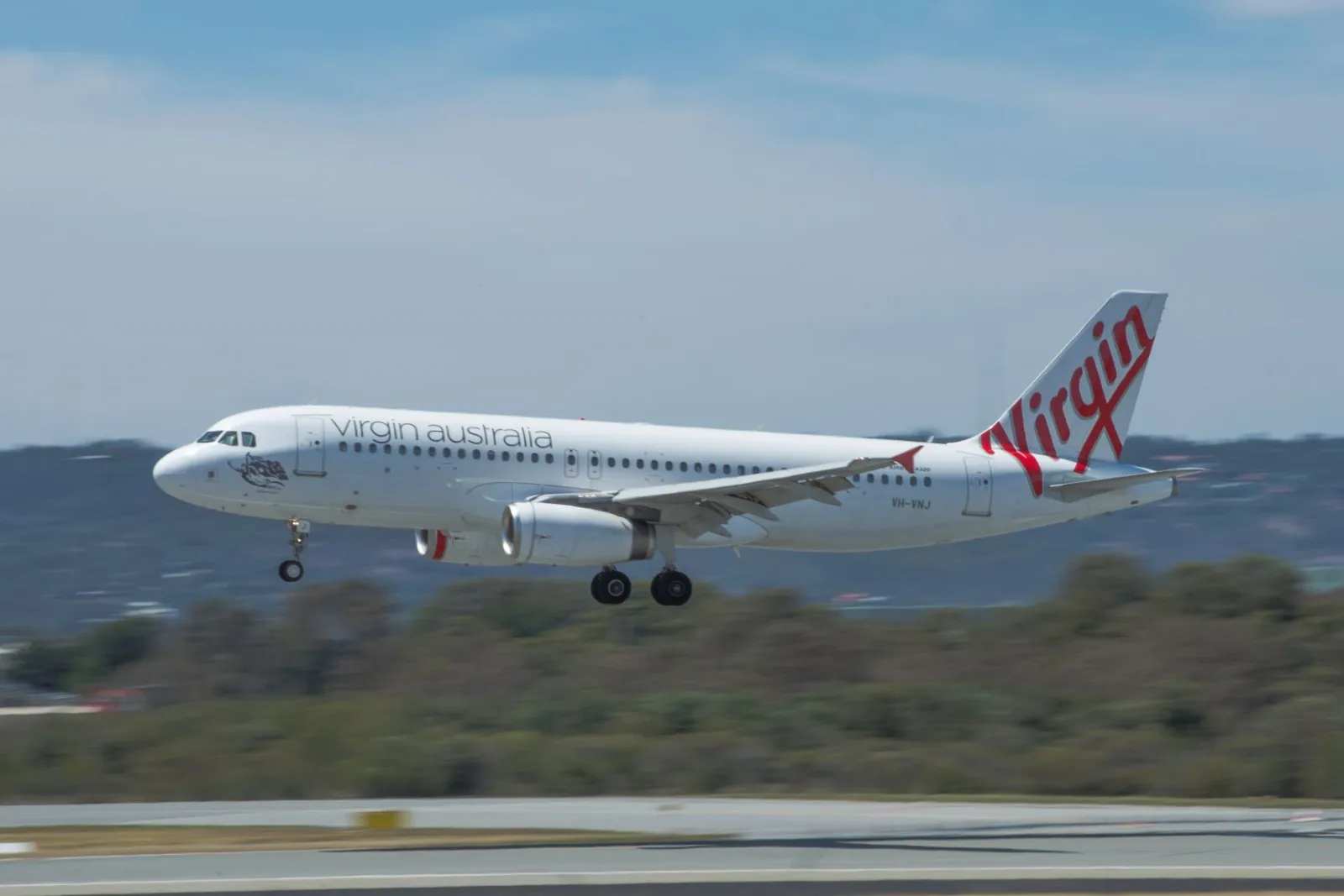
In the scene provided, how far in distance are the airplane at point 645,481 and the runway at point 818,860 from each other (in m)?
8.34

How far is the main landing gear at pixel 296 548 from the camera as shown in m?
33.9

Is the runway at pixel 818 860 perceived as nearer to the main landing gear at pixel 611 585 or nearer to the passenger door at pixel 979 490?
the main landing gear at pixel 611 585

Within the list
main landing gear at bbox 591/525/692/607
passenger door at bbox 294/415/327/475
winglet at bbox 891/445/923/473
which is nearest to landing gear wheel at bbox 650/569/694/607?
main landing gear at bbox 591/525/692/607

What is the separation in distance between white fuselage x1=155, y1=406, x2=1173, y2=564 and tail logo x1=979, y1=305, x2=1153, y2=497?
428 millimetres

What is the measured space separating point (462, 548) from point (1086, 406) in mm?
14303

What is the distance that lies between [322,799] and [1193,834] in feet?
57.4

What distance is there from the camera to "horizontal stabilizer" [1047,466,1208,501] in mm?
36594

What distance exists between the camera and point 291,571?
34.1 m

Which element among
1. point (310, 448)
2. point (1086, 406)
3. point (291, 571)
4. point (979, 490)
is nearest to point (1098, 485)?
point (1086, 406)

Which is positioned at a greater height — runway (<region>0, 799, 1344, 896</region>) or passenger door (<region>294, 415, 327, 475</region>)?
passenger door (<region>294, 415, 327, 475</region>)

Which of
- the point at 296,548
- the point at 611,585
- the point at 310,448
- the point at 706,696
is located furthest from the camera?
the point at 706,696

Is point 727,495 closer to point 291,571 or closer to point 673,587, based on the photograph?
point 673,587

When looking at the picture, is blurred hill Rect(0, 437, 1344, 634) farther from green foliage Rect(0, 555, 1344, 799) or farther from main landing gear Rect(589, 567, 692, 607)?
main landing gear Rect(589, 567, 692, 607)

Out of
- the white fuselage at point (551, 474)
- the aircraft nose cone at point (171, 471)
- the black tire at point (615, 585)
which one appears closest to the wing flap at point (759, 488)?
the white fuselage at point (551, 474)
